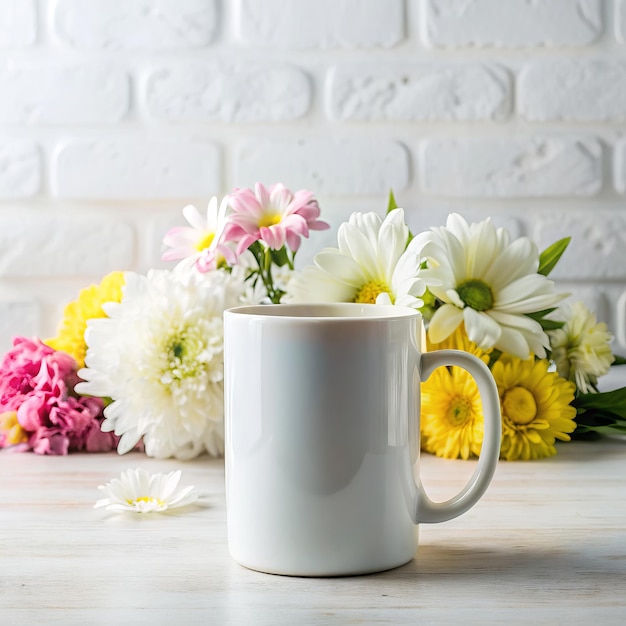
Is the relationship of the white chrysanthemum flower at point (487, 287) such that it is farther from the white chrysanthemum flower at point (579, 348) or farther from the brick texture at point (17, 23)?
the brick texture at point (17, 23)

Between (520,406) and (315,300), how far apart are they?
0.72ft

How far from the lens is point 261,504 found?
1.64 ft

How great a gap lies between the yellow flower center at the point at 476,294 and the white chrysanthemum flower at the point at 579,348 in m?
0.11

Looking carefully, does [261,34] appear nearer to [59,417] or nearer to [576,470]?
[59,417]

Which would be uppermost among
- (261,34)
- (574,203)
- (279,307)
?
(261,34)

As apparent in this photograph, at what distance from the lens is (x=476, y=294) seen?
0.82 meters

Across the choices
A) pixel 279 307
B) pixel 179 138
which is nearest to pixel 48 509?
pixel 279 307

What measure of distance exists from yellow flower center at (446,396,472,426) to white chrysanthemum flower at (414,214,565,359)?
0.06 metres

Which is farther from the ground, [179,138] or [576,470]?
[179,138]

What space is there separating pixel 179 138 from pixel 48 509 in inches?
26.3

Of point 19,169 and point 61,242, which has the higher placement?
point 19,169

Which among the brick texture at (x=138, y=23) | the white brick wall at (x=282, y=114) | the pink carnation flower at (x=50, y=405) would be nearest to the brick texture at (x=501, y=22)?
the white brick wall at (x=282, y=114)

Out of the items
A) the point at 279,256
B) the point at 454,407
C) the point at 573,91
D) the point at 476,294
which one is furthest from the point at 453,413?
the point at 573,91

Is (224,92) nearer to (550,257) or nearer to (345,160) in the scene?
(345,160)
